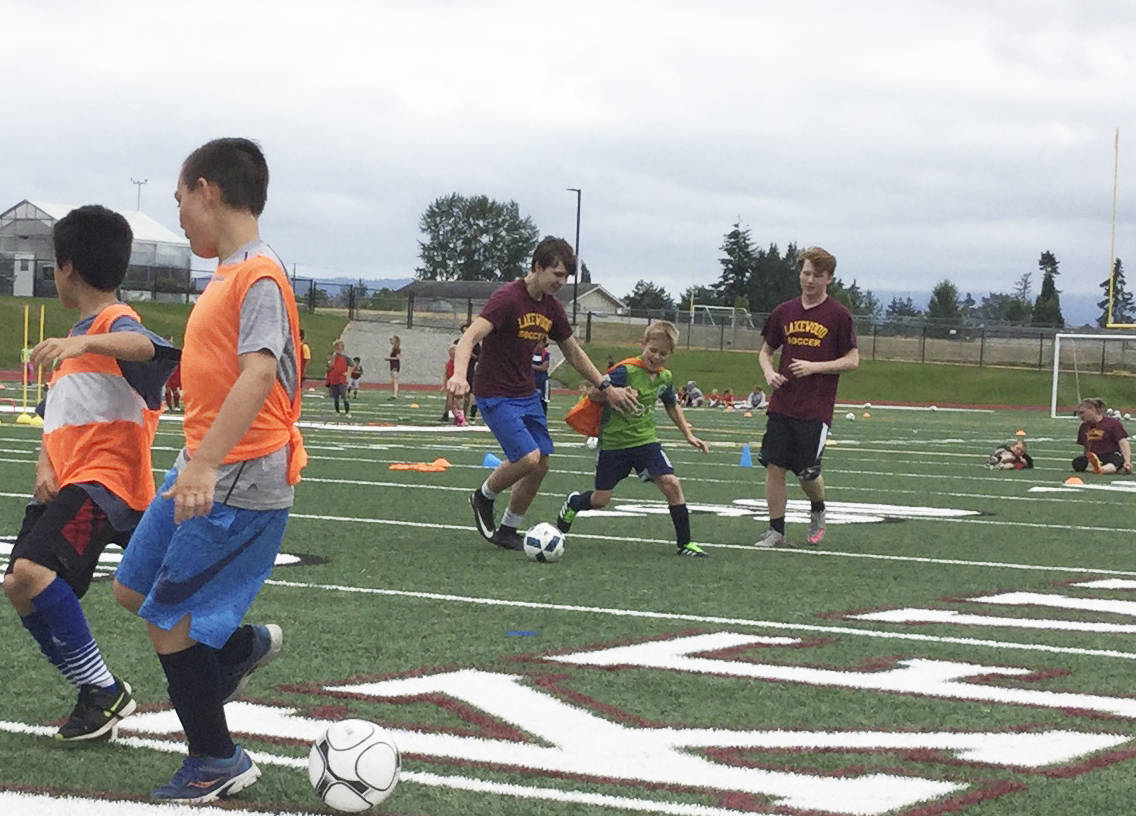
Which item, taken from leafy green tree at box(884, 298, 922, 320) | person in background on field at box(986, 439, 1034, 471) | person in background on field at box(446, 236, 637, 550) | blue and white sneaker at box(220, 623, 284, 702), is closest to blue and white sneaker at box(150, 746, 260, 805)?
blue and white sneaker at box(220, 623, 284, 702)

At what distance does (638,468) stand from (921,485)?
323 inches

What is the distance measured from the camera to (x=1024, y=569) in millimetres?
11102

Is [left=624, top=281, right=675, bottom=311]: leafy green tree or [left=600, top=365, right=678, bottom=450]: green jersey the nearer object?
[left=600, top=365, right=678, bottom=450]: green jersey

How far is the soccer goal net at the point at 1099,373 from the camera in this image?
63.4m

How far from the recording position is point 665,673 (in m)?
6.79

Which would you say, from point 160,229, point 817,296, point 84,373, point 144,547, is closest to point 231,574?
point 144,547

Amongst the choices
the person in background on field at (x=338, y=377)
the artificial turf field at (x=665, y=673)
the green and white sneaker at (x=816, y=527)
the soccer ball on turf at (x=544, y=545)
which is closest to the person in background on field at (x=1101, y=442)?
the artificial turf field at (x=665, y=673)

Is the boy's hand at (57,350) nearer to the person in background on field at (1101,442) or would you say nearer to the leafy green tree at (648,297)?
the person in background on field at (1101,442)

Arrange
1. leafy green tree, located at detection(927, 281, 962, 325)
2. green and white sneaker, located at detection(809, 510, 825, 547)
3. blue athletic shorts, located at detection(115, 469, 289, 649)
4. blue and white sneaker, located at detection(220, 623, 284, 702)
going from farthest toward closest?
leafy green tree, located at detection(927, 281, 962, 325) < green and white sneaker, located at detection(809, 510, 825, 547) < blue and white sneaker, located at detection(220, 623, 284, 702) < blue athletic shorts, located at detection(115, 469, 289, 649)

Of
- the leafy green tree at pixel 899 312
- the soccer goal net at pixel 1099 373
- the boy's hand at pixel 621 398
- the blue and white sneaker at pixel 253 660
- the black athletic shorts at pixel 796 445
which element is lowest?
the soccer goal net at pixel 1099 373

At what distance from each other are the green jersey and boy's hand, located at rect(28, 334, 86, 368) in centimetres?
623

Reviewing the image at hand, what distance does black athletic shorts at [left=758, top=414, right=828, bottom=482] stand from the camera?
1200cm

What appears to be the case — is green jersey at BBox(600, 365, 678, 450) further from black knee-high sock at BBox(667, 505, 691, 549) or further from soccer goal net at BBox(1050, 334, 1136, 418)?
soccer goal net at BBox(1050, 334, 1136, 418)

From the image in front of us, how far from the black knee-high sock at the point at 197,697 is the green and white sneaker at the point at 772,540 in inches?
296
